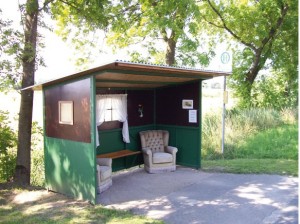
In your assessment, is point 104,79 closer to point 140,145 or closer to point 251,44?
point 140,145

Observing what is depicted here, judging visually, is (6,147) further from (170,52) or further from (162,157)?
(170,52)

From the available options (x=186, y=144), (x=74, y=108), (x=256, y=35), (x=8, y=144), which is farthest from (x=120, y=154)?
(x=256, y=35)

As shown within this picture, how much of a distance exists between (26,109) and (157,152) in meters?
3.28

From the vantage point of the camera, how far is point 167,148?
8.14 meters

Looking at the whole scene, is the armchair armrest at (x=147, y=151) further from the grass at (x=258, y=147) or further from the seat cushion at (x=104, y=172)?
the grass at (x=258, y=147)

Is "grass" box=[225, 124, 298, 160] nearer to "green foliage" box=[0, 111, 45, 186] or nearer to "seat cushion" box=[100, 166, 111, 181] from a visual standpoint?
"seat cushion" box=[100, 166, 111, 181]

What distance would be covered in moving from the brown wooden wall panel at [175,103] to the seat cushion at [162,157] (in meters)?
0.94

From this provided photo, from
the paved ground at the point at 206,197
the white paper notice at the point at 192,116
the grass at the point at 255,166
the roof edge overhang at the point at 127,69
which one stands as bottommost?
the paved ground at the point at 206,197

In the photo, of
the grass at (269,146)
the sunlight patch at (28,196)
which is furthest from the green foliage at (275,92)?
the sunlight patch at (28,196)

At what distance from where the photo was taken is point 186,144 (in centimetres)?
820

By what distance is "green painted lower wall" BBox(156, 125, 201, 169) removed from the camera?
801 cm

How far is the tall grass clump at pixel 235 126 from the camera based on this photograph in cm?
1004

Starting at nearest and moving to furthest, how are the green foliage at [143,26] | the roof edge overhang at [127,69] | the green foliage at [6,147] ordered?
the roof edge overhang at [127,69]
the green foliage at [6,147]
the green foliage at [143,26]

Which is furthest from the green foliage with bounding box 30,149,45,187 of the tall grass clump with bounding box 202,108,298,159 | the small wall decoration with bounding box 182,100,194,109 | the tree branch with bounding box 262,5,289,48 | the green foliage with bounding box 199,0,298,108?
the tree branch with bounding box 262,5,289,48
